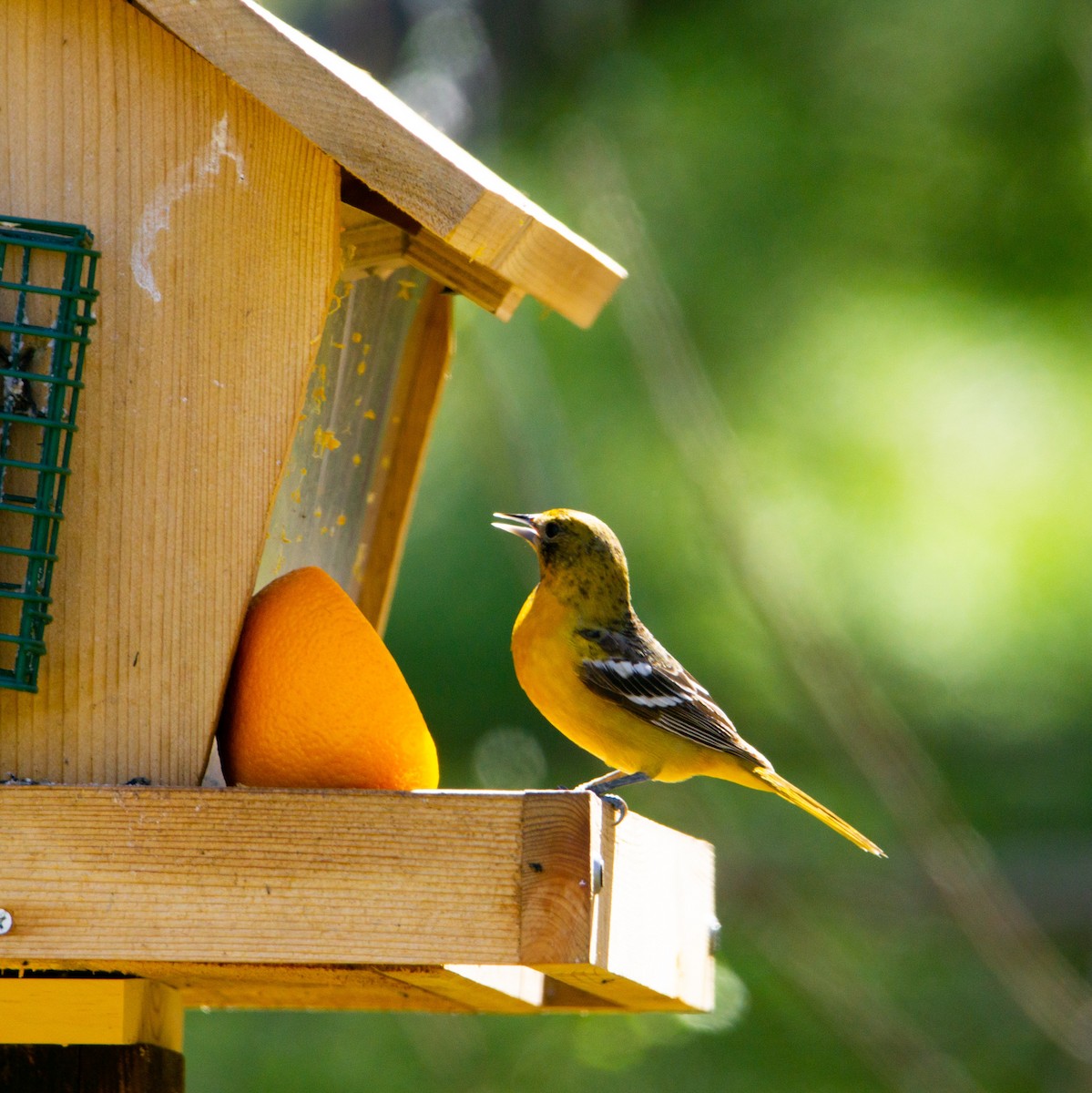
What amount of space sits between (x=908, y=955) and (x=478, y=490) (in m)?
2.65

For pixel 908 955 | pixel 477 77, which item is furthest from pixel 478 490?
pixel 908 955

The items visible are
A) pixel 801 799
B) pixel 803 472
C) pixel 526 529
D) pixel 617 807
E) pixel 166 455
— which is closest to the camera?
pixel 617 807

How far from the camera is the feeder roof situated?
2.49 metres

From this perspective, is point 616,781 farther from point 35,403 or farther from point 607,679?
point 35,403

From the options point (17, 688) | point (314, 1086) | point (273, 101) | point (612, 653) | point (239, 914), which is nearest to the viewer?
point (239, 914)

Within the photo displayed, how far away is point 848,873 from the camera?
6273 mm

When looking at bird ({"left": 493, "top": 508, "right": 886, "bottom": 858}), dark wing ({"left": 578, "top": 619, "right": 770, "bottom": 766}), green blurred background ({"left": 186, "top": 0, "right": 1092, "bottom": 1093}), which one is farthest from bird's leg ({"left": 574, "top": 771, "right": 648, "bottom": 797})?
green blurred background ({"left": 186, "top": 0, "right": 1092, "bottom": 1093})

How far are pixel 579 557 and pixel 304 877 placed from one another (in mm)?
1545

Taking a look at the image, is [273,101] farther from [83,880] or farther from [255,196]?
[83,880]

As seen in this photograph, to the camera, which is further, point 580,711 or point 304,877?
point 580,711

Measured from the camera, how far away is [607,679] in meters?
3.28

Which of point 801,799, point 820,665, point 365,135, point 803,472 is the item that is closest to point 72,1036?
point 365,135

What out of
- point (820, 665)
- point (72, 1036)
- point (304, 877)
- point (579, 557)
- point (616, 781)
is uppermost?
point (820, 665)

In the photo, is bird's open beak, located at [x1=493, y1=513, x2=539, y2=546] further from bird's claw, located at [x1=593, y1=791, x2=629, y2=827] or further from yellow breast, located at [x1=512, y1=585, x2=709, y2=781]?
bird's claw, located at [x1=593, y1=791, x2=629, y2=827]
